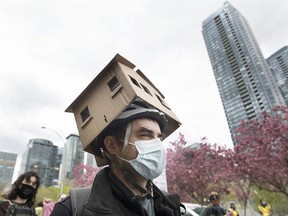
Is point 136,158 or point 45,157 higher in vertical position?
point 45,157

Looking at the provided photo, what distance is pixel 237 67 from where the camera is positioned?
101125 mm

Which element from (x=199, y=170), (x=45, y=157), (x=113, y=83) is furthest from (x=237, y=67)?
(x=113, y=83)

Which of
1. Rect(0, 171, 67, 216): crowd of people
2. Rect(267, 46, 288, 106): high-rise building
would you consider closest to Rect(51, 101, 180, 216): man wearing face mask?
Rect(0, 171, 67, 216): crowd of people

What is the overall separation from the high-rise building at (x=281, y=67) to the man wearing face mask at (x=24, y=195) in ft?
389

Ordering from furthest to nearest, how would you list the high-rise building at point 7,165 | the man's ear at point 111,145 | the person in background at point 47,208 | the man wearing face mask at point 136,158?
the high-rise building at point 7,165 < the person in background at point 47,208 < the man's ear at point 111,145 < the man wearing face mask at point 136,158

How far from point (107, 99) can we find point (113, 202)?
77cm

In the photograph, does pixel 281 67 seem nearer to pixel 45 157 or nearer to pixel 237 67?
pixel 237 67

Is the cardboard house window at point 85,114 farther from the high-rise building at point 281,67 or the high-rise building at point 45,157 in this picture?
the high-rise building at point 281,67

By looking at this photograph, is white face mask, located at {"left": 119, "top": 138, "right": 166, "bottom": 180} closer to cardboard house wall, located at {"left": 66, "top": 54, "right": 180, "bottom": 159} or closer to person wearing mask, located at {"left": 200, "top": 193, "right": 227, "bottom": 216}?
cardboard house wall, located at {"left": 66, "top": 54, "right": 180, "bottom": 159}

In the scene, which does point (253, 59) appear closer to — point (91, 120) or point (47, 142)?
point (47, 142)

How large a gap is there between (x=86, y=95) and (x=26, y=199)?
242 cm

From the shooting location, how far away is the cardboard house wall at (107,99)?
1.60 metres

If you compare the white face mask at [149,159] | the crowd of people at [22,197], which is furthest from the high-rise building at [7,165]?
the white face mask at [149,159]

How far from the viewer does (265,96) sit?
296 ft
